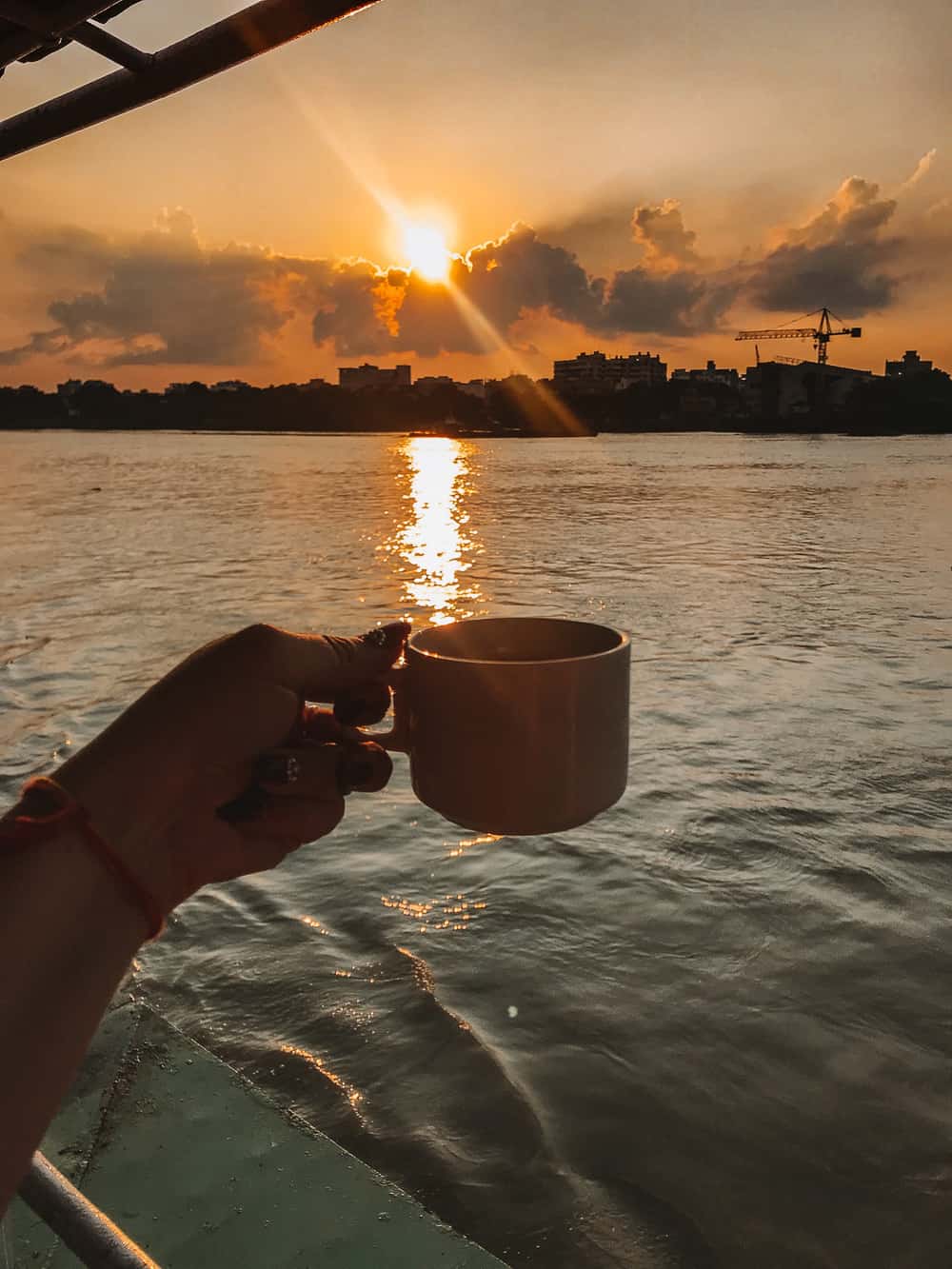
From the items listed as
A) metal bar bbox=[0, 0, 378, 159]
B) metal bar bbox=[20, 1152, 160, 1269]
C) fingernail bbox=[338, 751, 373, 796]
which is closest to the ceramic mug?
fingernail bbox=[338, 751, 373, 796]

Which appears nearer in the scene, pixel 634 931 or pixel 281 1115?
pixel 281 1115

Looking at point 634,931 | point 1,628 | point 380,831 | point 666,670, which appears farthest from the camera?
point 1,628

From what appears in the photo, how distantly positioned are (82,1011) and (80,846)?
0.14 metres

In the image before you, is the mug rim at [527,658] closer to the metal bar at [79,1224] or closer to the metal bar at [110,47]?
the metal bar at [79,1224]

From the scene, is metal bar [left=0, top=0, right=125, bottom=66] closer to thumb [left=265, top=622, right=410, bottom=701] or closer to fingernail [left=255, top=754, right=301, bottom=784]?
thumb [left=265, top=622, right=410, bottom=701]

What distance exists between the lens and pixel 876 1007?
366 cm

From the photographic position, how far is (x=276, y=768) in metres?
1.13

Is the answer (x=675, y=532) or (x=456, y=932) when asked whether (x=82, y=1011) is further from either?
(x=675, y=532)

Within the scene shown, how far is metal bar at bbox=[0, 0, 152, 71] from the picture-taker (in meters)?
1.64

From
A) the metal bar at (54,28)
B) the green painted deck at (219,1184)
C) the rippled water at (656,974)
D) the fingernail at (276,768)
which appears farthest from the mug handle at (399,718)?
the rippled water at (656,974)

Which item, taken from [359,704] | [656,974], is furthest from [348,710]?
A: [656,974]

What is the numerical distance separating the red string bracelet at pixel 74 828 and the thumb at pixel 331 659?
0.29m

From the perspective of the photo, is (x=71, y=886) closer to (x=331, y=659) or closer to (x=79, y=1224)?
(x=331, y=659)

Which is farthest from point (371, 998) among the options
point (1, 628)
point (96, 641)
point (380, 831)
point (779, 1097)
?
point (1, 628)
